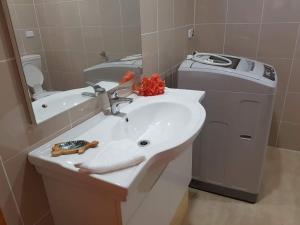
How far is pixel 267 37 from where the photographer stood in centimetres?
212

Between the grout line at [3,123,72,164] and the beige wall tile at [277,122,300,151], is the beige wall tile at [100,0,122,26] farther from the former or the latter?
the beige wall tile at [277,122,300,151]

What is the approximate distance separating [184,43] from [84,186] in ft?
5.63

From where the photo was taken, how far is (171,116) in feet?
4.35

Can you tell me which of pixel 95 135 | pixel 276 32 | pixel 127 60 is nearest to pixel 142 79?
pixel 127 60

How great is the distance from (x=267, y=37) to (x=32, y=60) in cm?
199

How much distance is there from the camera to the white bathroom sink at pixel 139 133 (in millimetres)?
730

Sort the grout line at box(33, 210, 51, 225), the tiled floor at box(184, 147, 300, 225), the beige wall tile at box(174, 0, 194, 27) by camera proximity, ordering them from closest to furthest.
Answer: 1. the grout line at box(33, 210, 51, 225)
2. the tiled floor at box(184, 147, 300, 225)
3. the beige wall tile at box(174, 0, 194, 27)

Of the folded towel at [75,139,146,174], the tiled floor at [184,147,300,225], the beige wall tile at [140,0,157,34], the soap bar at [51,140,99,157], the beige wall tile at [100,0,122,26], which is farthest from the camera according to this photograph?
the tiled floor at [184,147,300,225]

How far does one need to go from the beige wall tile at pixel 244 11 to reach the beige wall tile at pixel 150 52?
0.98m

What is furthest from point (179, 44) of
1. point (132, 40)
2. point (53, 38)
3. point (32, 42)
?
point (32, 42)

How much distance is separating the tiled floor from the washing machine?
0.27 feet

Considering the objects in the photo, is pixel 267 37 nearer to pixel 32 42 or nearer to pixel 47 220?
pixel 32 42

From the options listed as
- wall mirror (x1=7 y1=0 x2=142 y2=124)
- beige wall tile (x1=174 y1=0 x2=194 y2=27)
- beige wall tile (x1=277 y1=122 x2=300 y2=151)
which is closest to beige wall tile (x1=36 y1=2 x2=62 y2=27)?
wall mirror (x1=7 y1=0 x2=142 y2=124)

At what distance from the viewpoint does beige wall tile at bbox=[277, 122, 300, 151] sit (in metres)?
2.35
